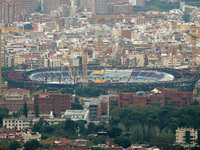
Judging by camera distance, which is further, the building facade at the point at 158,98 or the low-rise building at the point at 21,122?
the building facade at the point at 158,98

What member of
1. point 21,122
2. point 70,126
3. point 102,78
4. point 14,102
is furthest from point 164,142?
point 102,78

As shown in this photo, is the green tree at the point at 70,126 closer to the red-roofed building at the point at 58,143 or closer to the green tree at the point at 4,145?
the red-roofed building at the point at 58,143

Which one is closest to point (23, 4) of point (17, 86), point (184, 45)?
point (184, 45)

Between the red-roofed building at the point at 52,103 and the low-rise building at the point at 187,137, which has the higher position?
the low-rise building at the point at 187,137

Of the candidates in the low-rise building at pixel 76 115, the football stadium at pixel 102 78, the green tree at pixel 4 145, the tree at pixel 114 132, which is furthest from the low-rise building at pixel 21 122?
the football stadium at pixel 102 78

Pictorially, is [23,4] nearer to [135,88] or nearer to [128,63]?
[128,63]

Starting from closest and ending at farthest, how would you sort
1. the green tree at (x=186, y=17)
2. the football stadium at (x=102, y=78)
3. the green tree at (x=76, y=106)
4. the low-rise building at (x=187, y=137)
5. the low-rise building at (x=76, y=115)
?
the low-rise building at (x=187, y=137)
the low-rise building at (x=76, y=115)
the green tree at (x=76, y=106)
the football stadium at (x=102, y=78)
the green tree at (x=186, y=17)
